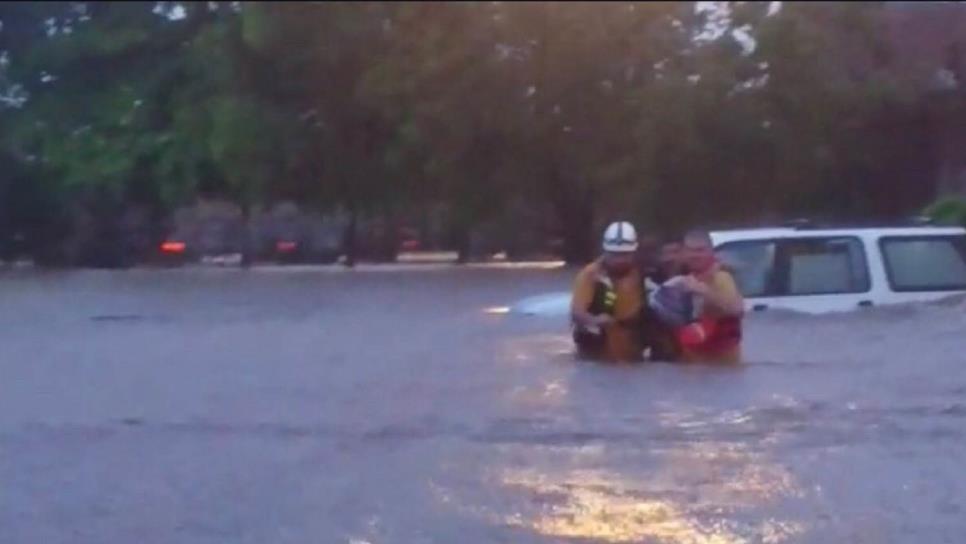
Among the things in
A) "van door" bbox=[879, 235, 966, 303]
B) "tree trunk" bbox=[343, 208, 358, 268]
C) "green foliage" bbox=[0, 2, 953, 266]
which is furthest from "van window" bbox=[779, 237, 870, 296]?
"tree trunk" bbox=[343, 208, 358, 268]

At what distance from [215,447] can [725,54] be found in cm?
2184

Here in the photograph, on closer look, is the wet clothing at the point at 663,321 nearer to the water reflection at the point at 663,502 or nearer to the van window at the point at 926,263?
the van window at the point at 926,263

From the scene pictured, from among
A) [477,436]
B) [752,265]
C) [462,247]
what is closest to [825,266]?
[752,265]

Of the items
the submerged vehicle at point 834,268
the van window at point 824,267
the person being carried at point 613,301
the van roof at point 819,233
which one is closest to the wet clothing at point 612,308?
the person being carried at point 613,301

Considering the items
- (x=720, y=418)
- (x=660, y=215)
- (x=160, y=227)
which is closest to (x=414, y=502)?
(x=720, y=418)

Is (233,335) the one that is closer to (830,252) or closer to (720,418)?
(830,252)

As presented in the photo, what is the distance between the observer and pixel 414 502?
10750mm

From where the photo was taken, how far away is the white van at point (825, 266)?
1786cm

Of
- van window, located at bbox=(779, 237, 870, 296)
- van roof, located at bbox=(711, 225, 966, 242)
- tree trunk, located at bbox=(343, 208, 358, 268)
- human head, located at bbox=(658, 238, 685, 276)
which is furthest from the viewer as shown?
tree trunk, located at bbox=(343, 208, 358, 268)

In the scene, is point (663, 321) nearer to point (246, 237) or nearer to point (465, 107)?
point (465, 107)

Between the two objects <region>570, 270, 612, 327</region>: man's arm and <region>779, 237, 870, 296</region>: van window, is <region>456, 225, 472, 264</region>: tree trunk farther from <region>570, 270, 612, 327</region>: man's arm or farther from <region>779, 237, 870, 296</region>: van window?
<region>570, 270, 612, 327</region>: man's arm

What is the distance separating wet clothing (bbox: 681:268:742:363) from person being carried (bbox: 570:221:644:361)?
15.4 inches

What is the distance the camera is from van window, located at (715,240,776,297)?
17.8 metres

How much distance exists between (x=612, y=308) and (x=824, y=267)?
255 centimetres
